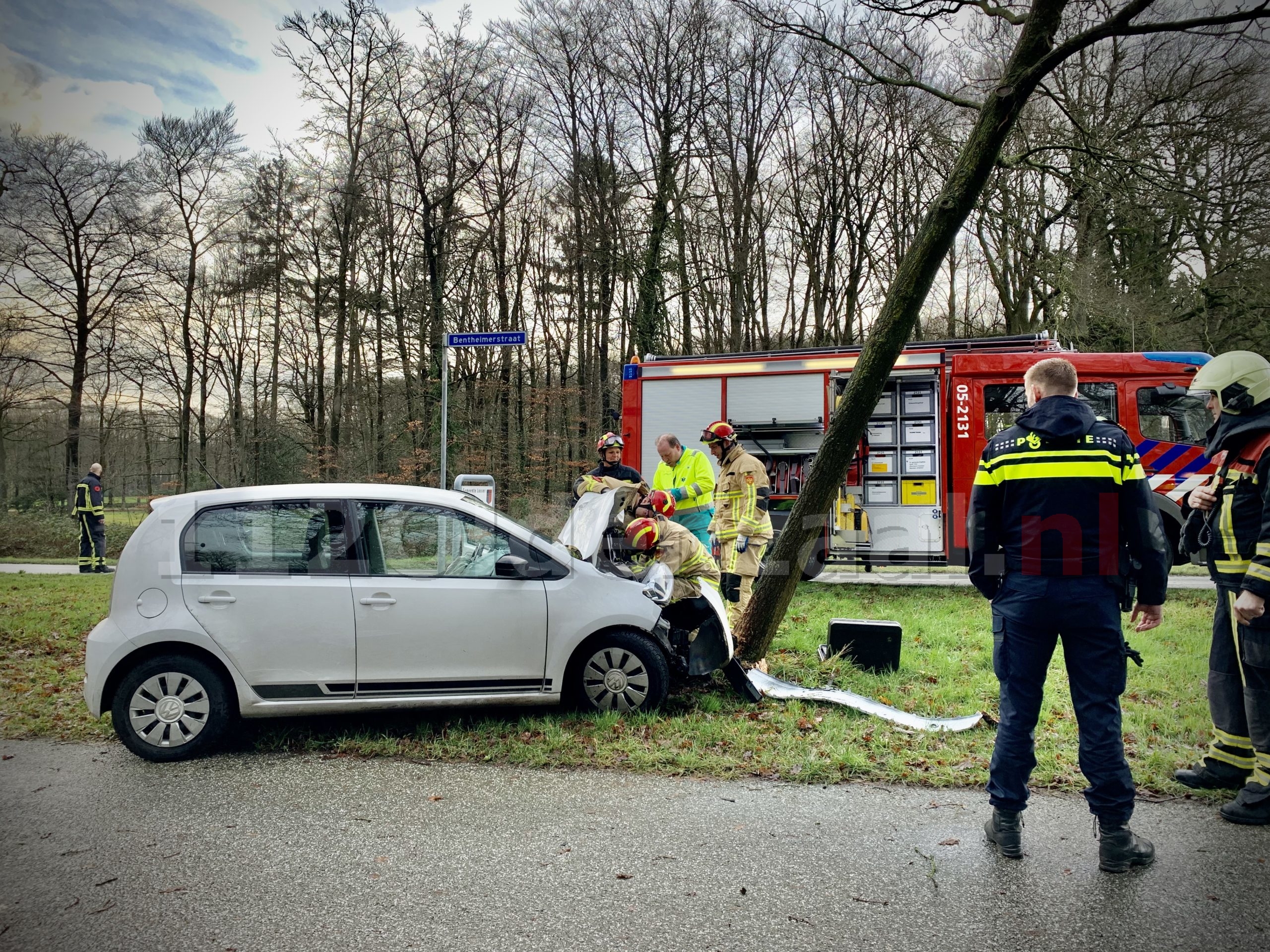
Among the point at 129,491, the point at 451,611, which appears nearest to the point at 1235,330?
the point at 451,611

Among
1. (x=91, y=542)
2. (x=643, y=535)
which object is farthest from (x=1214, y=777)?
(x=91, y=542)

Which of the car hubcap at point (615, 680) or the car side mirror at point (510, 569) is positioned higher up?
the car side mirror at point (510, 569)

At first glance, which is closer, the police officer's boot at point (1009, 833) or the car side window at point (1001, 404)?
the police officer's boot at point (1009, 833)

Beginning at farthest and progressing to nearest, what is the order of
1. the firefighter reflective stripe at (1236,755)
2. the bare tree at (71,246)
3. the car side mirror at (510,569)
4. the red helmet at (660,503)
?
the bare tree at (71,246) < the red helmet at (660,503) < the car side mirror at (510,569) < the firefighter reflective stripe at (1236,755)

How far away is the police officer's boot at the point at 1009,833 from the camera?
3.36 metres

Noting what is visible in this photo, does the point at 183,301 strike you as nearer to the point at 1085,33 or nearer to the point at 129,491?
the point at 129,491

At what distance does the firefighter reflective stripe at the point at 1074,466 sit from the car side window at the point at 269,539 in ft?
11.9

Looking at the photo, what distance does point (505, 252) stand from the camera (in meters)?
22.6

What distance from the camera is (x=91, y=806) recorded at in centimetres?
399

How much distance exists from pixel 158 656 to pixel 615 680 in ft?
8.56

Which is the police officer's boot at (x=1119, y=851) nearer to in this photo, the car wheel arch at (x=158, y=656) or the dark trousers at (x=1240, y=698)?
the dark trousers at (x=1240, y=698)

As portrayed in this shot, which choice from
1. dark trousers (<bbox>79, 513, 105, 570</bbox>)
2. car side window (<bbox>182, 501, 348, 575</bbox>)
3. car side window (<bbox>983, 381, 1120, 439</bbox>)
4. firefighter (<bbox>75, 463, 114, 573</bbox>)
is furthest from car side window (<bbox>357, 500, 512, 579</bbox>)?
dark trousers (<bbox>79, 513, 105, 570</bbox>)

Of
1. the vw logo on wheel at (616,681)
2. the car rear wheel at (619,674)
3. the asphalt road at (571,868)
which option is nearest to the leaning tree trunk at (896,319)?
the car rear wheel at (619,674)

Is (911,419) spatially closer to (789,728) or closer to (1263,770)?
(789,728)
